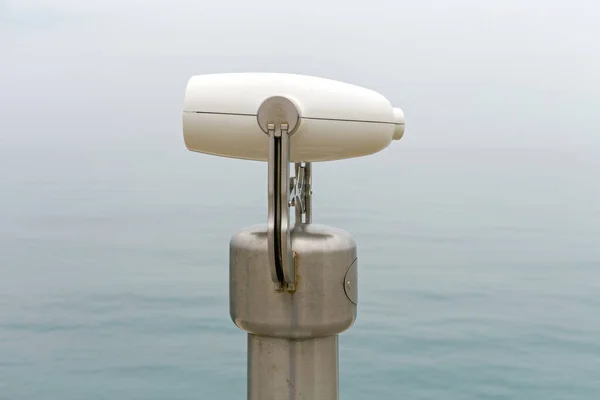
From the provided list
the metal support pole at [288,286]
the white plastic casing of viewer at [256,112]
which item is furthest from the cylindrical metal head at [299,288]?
the white plastic casing of viewer at [256,112]

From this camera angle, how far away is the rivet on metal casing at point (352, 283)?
217cm

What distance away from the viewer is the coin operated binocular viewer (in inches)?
81.6

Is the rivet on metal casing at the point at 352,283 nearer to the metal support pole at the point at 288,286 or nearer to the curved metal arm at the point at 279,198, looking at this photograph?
the metal support pole at the point at 288,286

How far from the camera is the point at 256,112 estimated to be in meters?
2.07

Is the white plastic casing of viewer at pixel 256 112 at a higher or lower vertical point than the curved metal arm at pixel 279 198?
higher

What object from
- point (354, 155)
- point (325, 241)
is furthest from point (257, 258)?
point (354, 155)

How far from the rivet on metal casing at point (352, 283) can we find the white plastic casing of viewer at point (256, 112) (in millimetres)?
237

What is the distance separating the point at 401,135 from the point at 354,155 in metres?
0.13

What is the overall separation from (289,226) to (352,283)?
195 millimetres

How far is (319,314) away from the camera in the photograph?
6.99 ft

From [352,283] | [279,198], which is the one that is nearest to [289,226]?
[279,198]

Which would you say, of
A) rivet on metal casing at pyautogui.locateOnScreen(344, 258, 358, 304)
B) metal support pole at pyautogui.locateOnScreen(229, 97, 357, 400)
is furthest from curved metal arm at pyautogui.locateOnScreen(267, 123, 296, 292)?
rivet on metal casing at pyautogui.locateOnScreen(344, 258, 358, 304)

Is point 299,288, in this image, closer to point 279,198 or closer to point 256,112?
point 279,198

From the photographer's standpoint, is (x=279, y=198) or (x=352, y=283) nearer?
(x=279, y=198)
